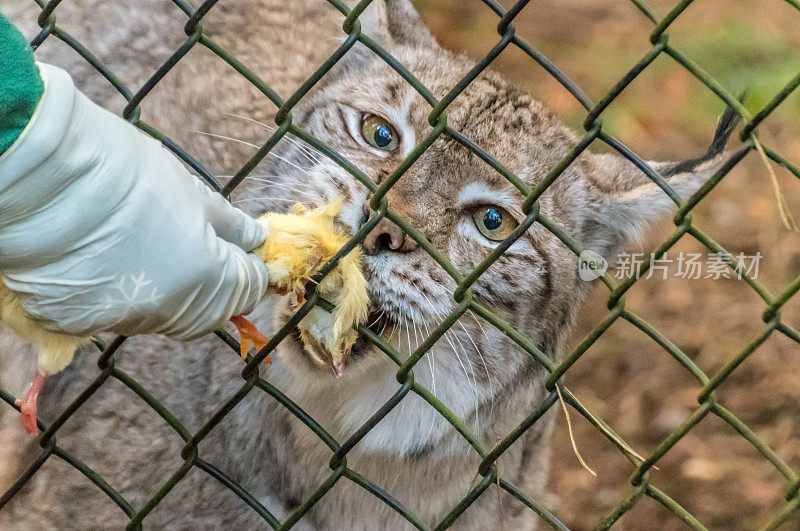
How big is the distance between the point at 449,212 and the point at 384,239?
12.7 inches

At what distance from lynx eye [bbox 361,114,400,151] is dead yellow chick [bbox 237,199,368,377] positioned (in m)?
0.64

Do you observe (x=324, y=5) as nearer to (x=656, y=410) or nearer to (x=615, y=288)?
(x=615, y=288)

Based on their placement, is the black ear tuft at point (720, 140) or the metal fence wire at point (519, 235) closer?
the metal fence wire at point (519, 235)

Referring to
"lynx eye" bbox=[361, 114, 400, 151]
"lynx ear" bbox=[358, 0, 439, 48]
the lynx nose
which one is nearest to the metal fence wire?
the lynx nose

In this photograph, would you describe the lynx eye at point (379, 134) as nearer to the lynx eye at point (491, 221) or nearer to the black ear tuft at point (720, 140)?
the lynx eye at point (491, 221)

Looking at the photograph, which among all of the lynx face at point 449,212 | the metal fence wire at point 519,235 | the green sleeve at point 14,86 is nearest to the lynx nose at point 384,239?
the lynx face at point 449,212

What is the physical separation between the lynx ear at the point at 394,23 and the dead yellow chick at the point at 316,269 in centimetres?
97

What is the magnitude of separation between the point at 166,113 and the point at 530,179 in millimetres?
1380

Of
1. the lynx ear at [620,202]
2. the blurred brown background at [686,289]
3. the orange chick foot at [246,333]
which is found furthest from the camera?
the blurred brown background at [686,289]

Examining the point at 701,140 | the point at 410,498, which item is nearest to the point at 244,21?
the point at 410,498

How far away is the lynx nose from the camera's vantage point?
195 centimetres

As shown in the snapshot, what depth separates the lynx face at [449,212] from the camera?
2.06m

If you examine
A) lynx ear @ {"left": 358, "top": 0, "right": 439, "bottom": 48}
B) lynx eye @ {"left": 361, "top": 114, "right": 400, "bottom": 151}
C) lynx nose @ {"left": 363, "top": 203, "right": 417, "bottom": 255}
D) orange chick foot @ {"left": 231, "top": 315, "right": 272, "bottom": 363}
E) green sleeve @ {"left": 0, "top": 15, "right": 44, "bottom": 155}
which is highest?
lynx ear @ {"left": 358, "top": 0, "right": 439, "bottom": 48}

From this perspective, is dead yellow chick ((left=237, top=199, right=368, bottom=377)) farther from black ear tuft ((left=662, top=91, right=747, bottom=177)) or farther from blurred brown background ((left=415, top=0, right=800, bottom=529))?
blurred brown background ((left=415, top=0, right=800, bottom=529))
